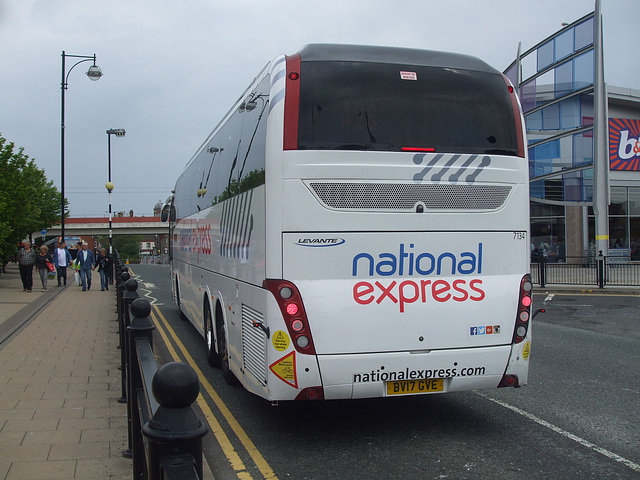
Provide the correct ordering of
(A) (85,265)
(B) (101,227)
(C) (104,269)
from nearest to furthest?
(A) (85,265)
(C) (104,269)
(B) (101,227)

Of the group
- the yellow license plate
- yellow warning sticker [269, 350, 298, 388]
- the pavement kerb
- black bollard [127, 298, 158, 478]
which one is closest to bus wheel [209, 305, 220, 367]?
the pavement kerb

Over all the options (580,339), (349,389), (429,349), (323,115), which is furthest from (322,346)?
(580,339)

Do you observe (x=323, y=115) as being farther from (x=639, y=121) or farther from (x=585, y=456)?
(x=639, y=121)

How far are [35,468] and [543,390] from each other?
555cm

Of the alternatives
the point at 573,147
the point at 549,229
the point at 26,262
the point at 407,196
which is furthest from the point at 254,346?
the point at 549,229

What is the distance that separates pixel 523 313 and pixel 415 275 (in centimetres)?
114

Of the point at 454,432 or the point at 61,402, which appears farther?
the point at 61,402

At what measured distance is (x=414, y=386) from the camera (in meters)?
5.66

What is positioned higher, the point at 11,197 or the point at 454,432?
the point at 11,197

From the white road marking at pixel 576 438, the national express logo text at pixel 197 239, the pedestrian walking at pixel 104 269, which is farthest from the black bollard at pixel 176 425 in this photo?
the pedestrian walking at pixel 104 269

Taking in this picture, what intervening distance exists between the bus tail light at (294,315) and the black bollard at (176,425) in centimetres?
326

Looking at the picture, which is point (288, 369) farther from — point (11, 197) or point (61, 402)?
point (11, 197)

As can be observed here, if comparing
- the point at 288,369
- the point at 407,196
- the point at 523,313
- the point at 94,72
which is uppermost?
the point at 94,72

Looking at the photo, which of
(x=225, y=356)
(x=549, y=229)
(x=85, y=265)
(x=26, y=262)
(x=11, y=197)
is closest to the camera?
(x=225, y=356)
